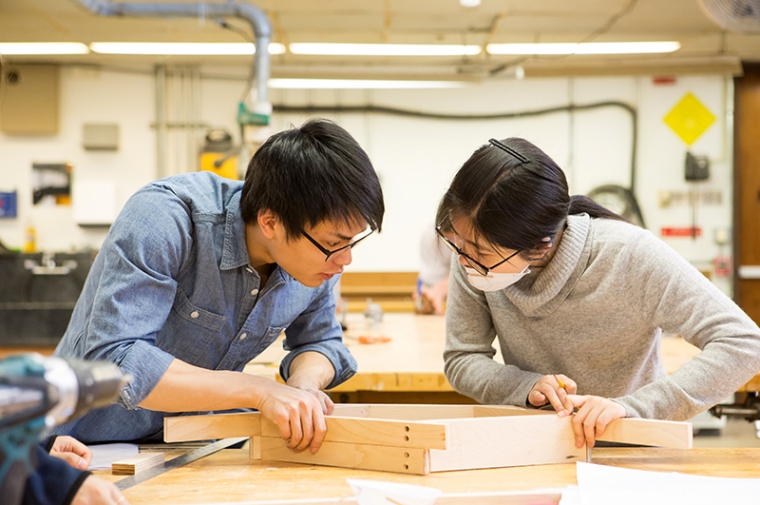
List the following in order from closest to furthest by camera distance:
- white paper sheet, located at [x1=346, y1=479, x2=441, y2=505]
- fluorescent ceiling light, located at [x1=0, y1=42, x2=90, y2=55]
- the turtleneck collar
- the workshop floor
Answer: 1. white paper sheet, located at [x1=346, y1=479, x2=441, y2=505]
2. the turtleneck collar
3. the workshop floor
4. fluorescent ceiling light, located at [x1=0, y1=42, x2=90, y2=55]

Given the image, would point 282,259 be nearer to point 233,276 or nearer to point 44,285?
point 233,276

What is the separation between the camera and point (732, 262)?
6.77 meters

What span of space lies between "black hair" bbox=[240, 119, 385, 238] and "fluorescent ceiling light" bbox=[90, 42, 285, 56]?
4744mm

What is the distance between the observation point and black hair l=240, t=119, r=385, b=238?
1354 mm

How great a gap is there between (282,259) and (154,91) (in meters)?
6.07

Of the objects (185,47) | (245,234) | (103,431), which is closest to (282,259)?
(245,234)

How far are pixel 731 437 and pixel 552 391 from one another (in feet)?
12.6

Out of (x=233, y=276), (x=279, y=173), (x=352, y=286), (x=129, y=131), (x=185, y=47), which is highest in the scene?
(x=185, y=47)

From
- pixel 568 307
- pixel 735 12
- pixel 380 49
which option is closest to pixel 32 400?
pixel 568 307

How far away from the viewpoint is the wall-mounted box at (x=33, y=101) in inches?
266

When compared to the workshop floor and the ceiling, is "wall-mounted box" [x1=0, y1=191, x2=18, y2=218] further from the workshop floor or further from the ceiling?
the workshop floor

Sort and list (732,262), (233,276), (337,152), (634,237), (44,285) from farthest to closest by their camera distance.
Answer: (732,262) < (44,285) < (634,237) < (233,276) < (337,152)

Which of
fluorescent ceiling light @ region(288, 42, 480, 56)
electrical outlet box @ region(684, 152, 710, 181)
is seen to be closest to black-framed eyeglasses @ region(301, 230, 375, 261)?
fluorescent ceiling light @ region(288, 42, 480, 56)

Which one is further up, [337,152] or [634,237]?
[337,152]
